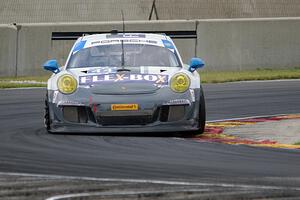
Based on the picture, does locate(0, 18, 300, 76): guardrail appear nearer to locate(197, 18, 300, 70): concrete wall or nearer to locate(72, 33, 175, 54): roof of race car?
locate(197, 18, 300, 70): concrete wall

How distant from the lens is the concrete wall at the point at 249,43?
23.7 m

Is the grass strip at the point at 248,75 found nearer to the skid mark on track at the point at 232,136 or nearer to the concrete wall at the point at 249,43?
the concrete wall at the point at 249,43

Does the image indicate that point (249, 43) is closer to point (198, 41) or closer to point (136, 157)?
point (198, 41)

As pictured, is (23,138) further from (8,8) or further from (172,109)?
(8,8)

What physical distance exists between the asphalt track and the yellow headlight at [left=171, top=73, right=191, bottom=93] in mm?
576

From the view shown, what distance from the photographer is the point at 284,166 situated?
9.63m

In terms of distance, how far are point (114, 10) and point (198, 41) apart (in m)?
5.91

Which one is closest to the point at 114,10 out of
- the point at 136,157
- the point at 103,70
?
the point at 103,70

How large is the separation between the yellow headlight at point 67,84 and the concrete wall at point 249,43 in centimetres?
1136

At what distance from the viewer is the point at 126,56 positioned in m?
13.2

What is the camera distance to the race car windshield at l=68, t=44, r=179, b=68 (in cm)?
1303

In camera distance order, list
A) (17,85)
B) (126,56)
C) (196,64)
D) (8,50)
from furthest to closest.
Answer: (8,50)
(17,85)
(126,56)
(196,64)

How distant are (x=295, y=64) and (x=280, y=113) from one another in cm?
916

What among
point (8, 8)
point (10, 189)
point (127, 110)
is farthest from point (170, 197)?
point (8, 8)
